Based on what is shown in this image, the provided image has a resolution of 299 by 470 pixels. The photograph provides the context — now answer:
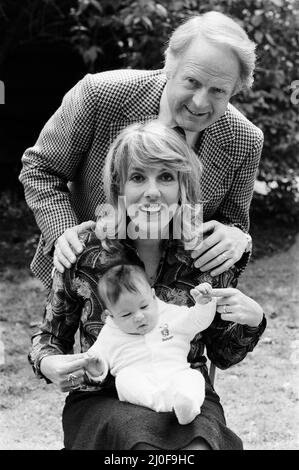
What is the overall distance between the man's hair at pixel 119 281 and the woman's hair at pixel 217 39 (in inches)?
28.6

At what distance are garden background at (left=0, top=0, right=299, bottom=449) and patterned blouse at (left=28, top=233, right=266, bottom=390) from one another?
60.9 inches

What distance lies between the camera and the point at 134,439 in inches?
86.2

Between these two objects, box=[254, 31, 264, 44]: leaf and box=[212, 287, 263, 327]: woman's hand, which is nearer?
box=[212, 287, 263, 327]: woman's hand

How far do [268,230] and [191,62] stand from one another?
5.80 m

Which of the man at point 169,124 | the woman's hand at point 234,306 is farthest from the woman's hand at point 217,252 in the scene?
the woman's hand at point 234,306

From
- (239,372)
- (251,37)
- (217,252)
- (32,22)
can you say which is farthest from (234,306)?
(32,22)

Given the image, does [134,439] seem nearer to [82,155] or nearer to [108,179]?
[108,179]

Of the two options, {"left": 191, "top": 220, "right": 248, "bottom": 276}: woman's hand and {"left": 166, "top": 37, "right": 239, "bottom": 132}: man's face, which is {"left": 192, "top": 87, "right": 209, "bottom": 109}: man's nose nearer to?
{"left": 166, "top": 37, "right": 239, "bottom": 132}: man's face

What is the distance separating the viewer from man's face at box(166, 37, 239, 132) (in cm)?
248

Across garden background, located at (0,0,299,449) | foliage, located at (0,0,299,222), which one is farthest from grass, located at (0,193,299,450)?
foliage, located at (0,0,299,222)

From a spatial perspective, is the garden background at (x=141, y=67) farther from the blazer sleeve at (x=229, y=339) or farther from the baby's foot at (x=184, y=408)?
the baby's foot at (x=184, y=408)

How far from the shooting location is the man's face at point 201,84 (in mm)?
2480

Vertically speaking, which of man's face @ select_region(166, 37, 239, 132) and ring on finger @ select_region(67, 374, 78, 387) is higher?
man's face @ select_region(166, 37, 239, 132)

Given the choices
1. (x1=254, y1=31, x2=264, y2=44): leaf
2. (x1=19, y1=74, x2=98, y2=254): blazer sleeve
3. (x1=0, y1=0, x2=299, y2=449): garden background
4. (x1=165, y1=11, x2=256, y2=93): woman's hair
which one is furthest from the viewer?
(x1=254, y1=31, x2=264, y2=44): leaf
